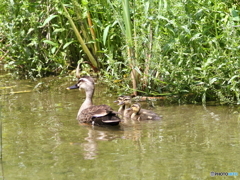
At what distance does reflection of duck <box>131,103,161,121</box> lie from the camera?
695cm

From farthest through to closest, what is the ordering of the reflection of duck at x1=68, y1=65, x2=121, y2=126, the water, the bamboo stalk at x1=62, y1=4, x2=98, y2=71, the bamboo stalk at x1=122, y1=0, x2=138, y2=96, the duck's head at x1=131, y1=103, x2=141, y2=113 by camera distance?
1. the bamboo stalk at x1=62, y1=4, x2=98, y2=71
2. the bamboo stalk at x1=122, y1=0, x2=138, y2=96
3. the duck's head at x1=131, y1=103, x2=141, y2=113
4. the reflection of duck at x1=68, y1=65, x2=121, y2=126
5. the water

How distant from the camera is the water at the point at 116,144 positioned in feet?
15.3

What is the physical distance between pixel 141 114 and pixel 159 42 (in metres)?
1.15

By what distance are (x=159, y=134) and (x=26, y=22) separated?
16.9ft

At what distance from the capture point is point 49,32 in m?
10.0

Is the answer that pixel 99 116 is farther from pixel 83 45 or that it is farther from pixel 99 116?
pixel 83 45

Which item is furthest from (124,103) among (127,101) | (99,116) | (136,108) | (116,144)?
(116,144)

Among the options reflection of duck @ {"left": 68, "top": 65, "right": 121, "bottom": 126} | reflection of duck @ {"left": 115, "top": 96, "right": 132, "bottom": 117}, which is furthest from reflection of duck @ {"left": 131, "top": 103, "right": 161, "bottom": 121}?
reflection of duck @ {"left": 68, "top": 65, "right": 121, "bottom": 126}

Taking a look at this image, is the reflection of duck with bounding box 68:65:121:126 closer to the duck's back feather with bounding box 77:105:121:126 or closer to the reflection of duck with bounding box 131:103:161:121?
the duck's back feather with bounding box 77:105:121:126

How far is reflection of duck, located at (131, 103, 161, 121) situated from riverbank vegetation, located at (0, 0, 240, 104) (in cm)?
49

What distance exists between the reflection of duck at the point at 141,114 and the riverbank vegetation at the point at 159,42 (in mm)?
487

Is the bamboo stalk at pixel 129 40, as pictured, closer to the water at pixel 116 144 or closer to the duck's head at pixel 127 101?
the duck's head at pixel 127 101

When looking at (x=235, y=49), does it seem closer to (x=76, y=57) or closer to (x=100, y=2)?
(x=100, y=2)

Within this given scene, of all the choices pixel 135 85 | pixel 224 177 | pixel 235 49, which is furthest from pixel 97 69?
pixel 224 177
